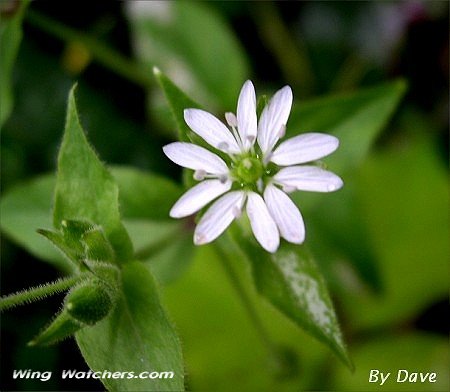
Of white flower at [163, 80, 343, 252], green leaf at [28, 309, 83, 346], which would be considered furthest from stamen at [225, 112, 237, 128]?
green leaf at [28, 309, 83, 346]

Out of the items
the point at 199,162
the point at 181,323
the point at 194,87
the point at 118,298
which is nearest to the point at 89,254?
the point at 118,298

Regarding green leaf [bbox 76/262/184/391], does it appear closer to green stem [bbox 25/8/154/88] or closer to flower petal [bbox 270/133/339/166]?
flower petal [bbox 270/133/339/166]

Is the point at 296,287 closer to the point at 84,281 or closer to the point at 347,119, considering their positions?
the point at 84,281

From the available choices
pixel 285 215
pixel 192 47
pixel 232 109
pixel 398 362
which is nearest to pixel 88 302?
pixel 285 215

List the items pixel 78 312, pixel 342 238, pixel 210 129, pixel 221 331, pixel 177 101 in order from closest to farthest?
pixel 78 312, pixel 210 129, pixel 177 101, pixel 342 238, pixel 221 331

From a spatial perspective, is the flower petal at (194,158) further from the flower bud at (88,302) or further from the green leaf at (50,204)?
the green leaf at (50,204)

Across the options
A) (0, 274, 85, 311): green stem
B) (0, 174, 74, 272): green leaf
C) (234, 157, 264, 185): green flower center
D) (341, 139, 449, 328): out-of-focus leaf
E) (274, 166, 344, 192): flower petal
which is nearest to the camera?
(274, 166, 344, 192): flower petal

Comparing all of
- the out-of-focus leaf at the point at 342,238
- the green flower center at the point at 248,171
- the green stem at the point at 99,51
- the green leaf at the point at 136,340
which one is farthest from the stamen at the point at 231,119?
the green stem at the point at 99,51
